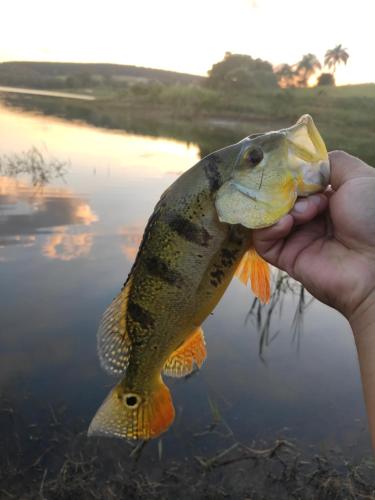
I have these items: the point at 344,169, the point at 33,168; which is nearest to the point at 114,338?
the point at 344,169

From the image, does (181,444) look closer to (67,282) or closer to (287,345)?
(287,345)

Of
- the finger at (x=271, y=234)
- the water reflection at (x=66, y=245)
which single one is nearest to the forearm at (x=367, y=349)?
the finger at (x=271, y=234)

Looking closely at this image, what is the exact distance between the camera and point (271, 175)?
2.28 metres

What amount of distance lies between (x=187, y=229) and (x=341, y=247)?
996mm

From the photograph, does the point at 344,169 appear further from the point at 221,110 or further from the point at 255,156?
the point at 221,110

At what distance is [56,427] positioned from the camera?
4.64 meters

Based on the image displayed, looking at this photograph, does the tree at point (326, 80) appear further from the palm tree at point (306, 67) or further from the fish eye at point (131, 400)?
the fish eye at point (131, 400)

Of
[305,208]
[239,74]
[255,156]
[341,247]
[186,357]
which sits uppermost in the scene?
[239,74]

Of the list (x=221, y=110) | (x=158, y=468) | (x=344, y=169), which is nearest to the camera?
(x=344, y=169)

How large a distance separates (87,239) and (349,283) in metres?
7.33

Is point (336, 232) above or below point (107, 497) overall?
above

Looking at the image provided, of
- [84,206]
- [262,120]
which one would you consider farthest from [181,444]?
[262,120]

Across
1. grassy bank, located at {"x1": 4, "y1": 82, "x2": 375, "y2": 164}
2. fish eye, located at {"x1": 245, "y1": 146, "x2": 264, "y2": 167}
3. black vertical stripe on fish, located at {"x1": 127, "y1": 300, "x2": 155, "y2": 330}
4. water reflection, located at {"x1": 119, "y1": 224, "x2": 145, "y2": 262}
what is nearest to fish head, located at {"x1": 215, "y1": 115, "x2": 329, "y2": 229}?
fish eye, located at {"x1": 245, "y1": 146, "x2": 264, "y2": 167}

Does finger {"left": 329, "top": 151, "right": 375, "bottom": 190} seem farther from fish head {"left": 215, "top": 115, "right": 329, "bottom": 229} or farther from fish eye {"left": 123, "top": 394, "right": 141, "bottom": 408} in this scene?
fish eye {"left": 123, "top": 394, "right": 141, "bottom": 408}
